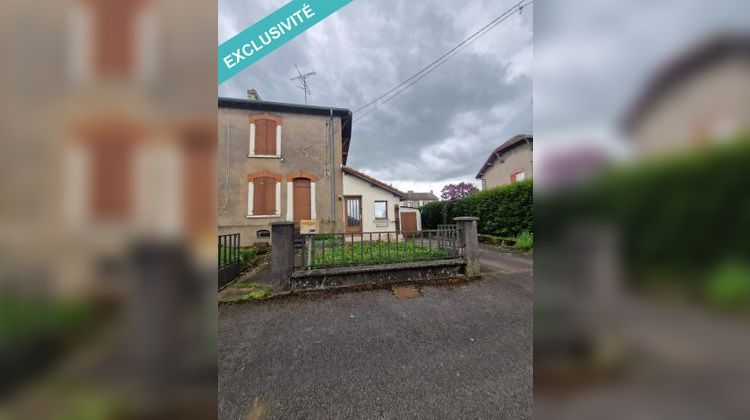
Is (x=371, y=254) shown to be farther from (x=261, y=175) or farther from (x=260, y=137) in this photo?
(x=260, y=137)

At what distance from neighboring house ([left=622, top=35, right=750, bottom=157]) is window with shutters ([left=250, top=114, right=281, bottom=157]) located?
1064cm

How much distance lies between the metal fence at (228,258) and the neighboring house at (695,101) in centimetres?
531

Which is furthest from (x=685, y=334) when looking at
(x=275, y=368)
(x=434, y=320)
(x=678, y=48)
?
(x=434, y=320)

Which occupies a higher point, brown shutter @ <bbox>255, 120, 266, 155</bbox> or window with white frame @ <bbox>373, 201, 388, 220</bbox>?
brown shutter @ <bbox>255, 120, 266, 155</bbox>

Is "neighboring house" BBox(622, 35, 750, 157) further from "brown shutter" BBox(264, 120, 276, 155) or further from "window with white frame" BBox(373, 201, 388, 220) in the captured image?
"window with white frame" BBox(373, 201, 388, 220)

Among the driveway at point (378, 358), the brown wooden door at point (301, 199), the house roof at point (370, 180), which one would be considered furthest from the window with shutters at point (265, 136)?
the driveway at point (378, 358)

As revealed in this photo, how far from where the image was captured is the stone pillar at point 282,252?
4406 mm

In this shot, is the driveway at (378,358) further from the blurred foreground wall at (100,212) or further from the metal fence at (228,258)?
the blurred foreground wall at (100,212)

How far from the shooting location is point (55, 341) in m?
0.43

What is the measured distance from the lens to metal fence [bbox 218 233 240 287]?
4.84 meters

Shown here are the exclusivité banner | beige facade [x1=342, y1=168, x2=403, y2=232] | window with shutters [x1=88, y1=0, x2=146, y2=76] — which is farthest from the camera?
beige facade [x1=342, y1=168, x2=403, y2=232]

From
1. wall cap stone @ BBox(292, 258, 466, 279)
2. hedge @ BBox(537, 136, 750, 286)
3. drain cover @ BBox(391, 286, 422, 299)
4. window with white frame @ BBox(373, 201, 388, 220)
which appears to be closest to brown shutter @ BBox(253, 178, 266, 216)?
window with white frame @ BBox(373, 201, 388, 220)

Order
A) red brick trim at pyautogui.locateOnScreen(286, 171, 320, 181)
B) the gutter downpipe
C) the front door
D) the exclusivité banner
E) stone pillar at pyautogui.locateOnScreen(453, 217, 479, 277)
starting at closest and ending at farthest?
the exclusivité banner, stone pillar at pyautogui.locateOnScreen(453, 217, 479, 277), red brick trim at pyautogui.locateOnScreen(286, 171, 320, 181), the gutter downpipe, the front door

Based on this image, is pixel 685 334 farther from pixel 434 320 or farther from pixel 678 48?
pixel 434 320
